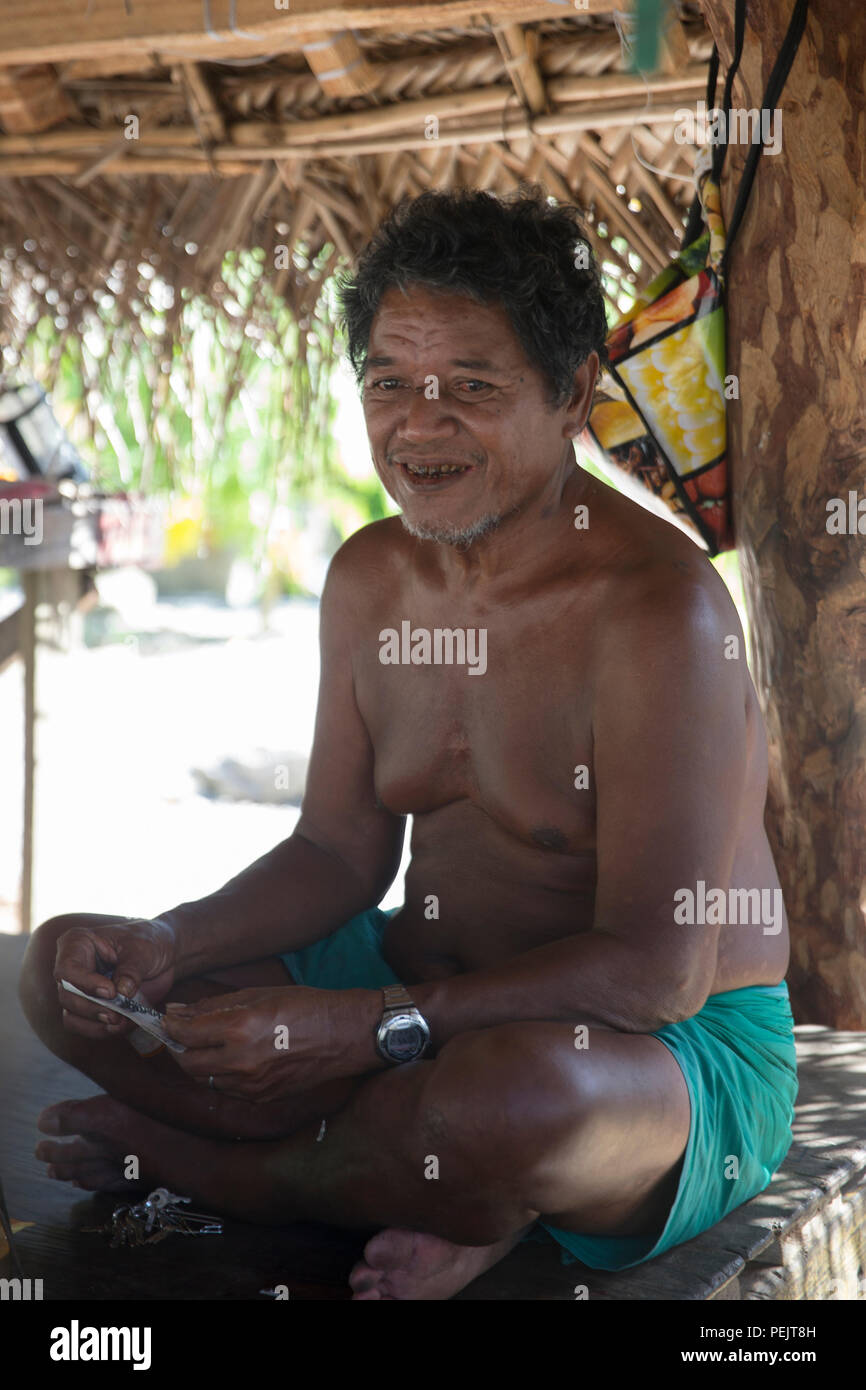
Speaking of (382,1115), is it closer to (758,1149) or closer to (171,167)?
(758,1149)

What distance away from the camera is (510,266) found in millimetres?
2035

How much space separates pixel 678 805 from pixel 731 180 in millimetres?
1288

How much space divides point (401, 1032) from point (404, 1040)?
0.01 m

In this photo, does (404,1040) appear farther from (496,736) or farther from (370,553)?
(370,553)

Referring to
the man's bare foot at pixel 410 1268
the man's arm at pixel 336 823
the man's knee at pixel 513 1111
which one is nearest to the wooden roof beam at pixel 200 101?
the man's arm at pixel 336 823

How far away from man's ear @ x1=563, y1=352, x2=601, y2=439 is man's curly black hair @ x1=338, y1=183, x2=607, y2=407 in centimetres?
3

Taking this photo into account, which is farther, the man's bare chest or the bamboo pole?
the bamboo pole

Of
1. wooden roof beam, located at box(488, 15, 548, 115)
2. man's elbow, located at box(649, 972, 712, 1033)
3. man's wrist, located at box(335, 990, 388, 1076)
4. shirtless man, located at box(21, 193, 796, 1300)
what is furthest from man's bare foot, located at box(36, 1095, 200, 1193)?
wooden roof beam, located at box(488, 15, 548, 115)


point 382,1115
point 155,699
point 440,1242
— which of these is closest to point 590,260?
point 382,1115

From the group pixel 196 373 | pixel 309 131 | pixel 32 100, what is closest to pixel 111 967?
pixel 309 131

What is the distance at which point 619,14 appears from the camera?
261 cm

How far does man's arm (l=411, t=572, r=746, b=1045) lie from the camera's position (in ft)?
6.00

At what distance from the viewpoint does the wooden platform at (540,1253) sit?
1.83m

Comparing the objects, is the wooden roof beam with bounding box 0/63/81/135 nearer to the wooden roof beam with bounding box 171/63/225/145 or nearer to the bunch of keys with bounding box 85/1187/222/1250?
the wooden roof beam with bounding box 171/63/225/145
